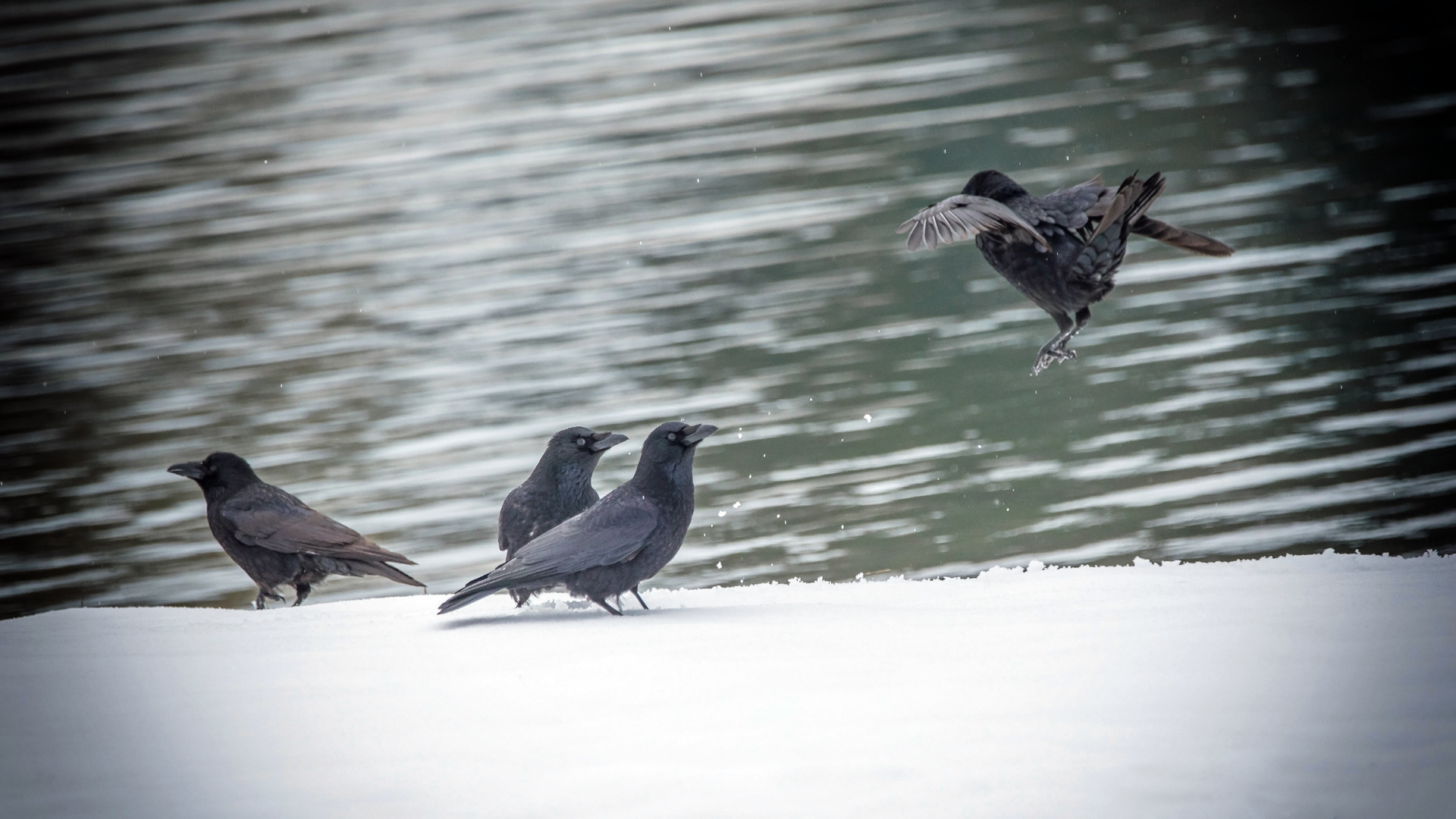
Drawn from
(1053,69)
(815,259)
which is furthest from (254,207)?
(1053,69)

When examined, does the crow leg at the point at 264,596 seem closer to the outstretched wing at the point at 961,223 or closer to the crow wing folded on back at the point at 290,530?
the crow wing folded on back at the point at 290,530

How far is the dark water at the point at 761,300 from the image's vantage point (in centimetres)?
895

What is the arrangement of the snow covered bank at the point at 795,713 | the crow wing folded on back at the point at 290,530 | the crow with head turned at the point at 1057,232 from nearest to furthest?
the snow covered bank at the point at 795,713 → the crow with head turned at the point at 1057,232 → the crow wing folded on back at the point at 290,530

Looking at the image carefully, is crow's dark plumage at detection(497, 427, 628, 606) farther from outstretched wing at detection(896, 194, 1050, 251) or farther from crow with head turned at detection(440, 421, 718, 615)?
outstretched wing at detection(896, 194, 1050, 251)

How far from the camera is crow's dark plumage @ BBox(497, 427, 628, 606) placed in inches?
227

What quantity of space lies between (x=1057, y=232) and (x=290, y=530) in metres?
3.48

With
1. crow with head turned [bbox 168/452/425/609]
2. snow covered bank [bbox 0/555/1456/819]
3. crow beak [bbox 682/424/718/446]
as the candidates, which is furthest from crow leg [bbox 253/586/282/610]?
crow beak [bbox 682/424/718/446]

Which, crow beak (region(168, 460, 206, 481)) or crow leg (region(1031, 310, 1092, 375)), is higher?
crow leg (region(1031, 310, 1092, 375))

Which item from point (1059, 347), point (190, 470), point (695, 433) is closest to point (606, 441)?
point (695, 433)

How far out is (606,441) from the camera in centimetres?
573

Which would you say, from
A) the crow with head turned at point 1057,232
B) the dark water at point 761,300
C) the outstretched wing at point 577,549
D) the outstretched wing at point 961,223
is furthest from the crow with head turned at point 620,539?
the dark water at point 761,300

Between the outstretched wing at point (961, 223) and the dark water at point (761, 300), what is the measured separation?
2.76 meters

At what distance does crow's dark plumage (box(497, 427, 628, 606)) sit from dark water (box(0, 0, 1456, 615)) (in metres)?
2.30

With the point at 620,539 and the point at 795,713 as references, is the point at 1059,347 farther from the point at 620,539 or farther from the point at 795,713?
the point at 795,713
